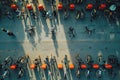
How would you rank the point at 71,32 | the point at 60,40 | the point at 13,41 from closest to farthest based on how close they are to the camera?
the point at 71,32
the point at 60,40
the point at 13,41

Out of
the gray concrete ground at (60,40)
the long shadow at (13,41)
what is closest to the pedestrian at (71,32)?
the gray concrete ground at (60,40)

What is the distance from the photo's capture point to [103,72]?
3884 centimetres

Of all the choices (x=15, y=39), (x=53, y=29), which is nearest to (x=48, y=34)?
(x=53, y=29)

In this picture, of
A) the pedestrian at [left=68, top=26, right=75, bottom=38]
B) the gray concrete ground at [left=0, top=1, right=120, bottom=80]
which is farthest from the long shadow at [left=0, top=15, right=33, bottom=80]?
the pedestrian at [left=68, top=26, right=75, bottom=38]

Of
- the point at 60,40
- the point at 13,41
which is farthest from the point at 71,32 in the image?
the point at 13,41

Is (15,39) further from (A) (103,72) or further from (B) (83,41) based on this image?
(A) (103,72)

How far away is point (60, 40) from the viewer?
40.3 meters

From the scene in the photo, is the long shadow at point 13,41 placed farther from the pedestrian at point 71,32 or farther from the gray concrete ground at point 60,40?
the pedestrian at point 71,32

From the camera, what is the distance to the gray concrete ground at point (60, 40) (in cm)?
3956

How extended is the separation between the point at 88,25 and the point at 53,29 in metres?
4.56

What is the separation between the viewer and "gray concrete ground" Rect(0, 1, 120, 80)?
3956cm

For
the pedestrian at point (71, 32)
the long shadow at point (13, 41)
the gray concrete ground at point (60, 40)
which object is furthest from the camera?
the long shadow at point (13, 41)

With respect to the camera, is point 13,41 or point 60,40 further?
point 13,41

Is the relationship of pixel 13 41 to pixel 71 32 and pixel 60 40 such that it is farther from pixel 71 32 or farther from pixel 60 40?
pixel 71 32
